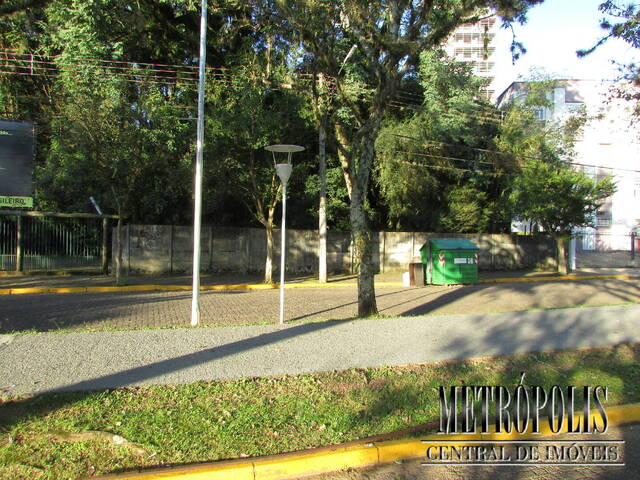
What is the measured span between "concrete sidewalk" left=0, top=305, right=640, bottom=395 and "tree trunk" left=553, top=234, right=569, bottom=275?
51.4ft

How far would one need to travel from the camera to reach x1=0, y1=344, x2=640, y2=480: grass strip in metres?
3.72

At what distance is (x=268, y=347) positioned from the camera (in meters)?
6.41

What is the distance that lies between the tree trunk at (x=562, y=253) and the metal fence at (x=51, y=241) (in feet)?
66.9

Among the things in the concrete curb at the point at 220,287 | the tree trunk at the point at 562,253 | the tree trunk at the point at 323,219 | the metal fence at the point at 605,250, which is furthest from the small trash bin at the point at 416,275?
the metal fence at the point at 605,250

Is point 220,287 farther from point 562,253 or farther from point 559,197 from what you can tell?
point 562,253

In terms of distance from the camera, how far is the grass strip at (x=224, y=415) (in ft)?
12.2

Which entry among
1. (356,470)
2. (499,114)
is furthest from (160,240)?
(499,114)

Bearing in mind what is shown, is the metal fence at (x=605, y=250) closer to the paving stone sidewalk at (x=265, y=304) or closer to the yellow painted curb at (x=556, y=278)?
the yellow painted curb at (x=556, y=278)

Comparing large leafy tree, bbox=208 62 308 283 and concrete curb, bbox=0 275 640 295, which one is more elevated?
large leafy tree, bbox=208 62 308 283

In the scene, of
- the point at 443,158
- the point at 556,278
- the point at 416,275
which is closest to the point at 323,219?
the point at 416,275

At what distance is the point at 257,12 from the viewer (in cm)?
1084

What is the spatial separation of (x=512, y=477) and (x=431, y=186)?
20095mm

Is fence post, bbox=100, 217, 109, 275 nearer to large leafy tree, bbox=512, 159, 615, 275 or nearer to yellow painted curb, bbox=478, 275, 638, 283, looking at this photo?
yellow painted curb, bbox=478, 275, 638, 283

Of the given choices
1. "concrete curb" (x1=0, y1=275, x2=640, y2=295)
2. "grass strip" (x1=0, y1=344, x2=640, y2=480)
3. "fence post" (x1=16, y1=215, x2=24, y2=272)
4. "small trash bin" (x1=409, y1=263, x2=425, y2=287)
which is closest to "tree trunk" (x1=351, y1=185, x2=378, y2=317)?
"grass strip" (x1=0, y1=344, x2=640, y2=480)
